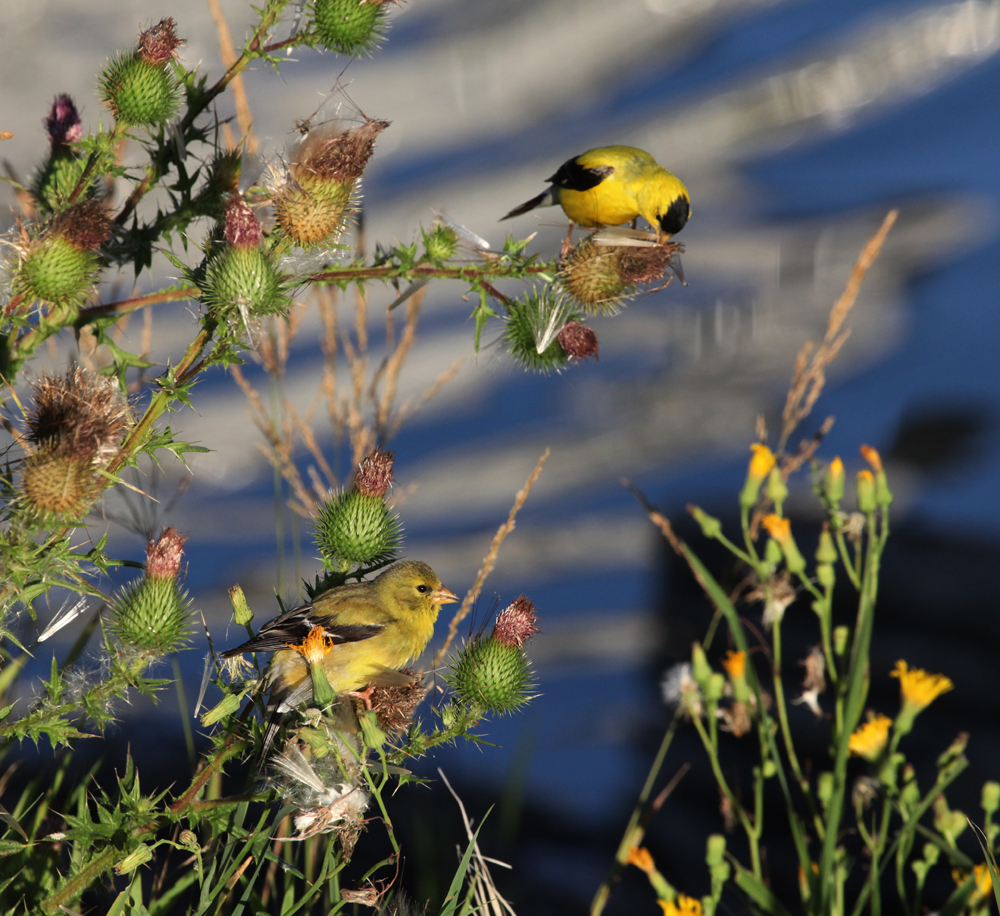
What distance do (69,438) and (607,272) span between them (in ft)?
1.97

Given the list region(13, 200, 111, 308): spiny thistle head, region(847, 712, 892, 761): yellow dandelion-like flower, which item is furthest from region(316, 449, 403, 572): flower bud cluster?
region(847, 712, 892, 761): yellow dandelion-like flower

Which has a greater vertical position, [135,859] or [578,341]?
[578,341]

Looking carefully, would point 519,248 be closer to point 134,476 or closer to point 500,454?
point 134,476

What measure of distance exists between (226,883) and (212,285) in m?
0.62

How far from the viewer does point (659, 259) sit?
104 centimetres

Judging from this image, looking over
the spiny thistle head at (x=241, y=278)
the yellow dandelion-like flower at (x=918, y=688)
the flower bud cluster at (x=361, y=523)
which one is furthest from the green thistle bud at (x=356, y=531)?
the yellow dandelion-like flower at (x=918, y=688)

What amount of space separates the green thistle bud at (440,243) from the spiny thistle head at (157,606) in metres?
0.44

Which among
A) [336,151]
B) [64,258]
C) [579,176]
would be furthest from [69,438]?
[579,176]

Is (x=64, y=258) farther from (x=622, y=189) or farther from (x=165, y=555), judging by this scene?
(x=622, y=189)

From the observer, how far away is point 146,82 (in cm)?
104

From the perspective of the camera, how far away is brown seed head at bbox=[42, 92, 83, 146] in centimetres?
113

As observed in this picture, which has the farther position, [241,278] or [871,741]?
[871,741]

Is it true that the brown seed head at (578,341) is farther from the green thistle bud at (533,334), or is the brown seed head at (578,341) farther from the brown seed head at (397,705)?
the brown seed head at (397,705)

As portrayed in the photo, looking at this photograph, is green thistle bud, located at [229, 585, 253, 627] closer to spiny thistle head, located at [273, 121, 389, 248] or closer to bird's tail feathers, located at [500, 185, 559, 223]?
spiny thistle head, located at [273, 121, 389, 248]
